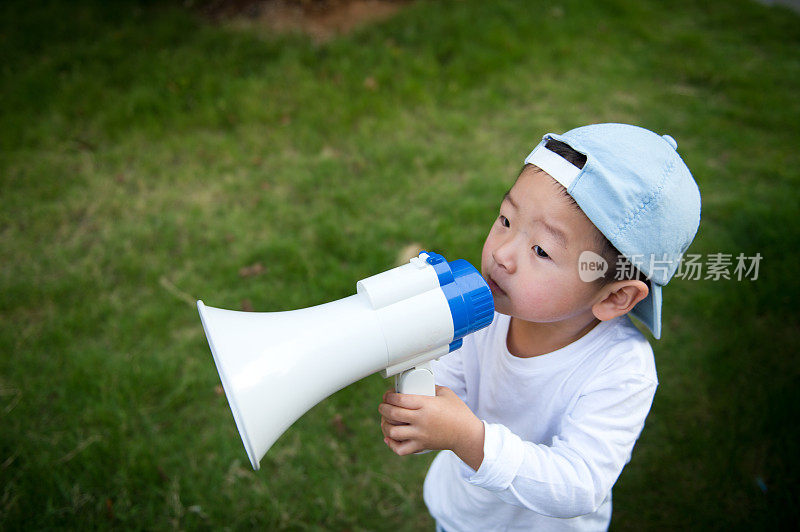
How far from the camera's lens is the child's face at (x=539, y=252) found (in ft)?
4.53

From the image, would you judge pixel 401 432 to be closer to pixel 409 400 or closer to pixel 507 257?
pixel 409 400

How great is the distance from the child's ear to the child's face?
0.03 meters

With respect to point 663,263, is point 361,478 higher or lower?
lower

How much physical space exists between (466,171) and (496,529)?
2.94 meters

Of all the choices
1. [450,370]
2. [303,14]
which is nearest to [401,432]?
[450,370]

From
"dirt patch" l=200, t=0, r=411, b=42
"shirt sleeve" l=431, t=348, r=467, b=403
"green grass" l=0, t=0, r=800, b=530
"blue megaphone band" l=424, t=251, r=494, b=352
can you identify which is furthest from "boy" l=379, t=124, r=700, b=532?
"dirt patch" l=200, t=0, r=411, b=42

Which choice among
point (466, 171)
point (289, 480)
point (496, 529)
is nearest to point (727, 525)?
point (496, 529)

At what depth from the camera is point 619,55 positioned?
557 centimetres

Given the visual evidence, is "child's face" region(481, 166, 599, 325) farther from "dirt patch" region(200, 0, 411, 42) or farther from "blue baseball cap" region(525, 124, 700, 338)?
"dirt patch" region(200, 0, 411, 42)

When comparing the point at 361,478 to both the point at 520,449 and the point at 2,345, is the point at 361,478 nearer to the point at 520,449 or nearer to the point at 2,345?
the point at 520,449

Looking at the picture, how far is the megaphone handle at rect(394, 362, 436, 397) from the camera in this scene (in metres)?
1.43

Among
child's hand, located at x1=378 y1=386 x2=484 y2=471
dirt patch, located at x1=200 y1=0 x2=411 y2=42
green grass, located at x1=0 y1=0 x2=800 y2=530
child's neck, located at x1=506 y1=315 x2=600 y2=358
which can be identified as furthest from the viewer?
dirt patch, located at x1=200 y1=0 x2=411 y2=42

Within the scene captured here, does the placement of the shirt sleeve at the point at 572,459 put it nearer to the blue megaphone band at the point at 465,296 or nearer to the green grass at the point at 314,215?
the blue megaphone band at the point at 465,296

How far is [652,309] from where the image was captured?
60.4 inches
